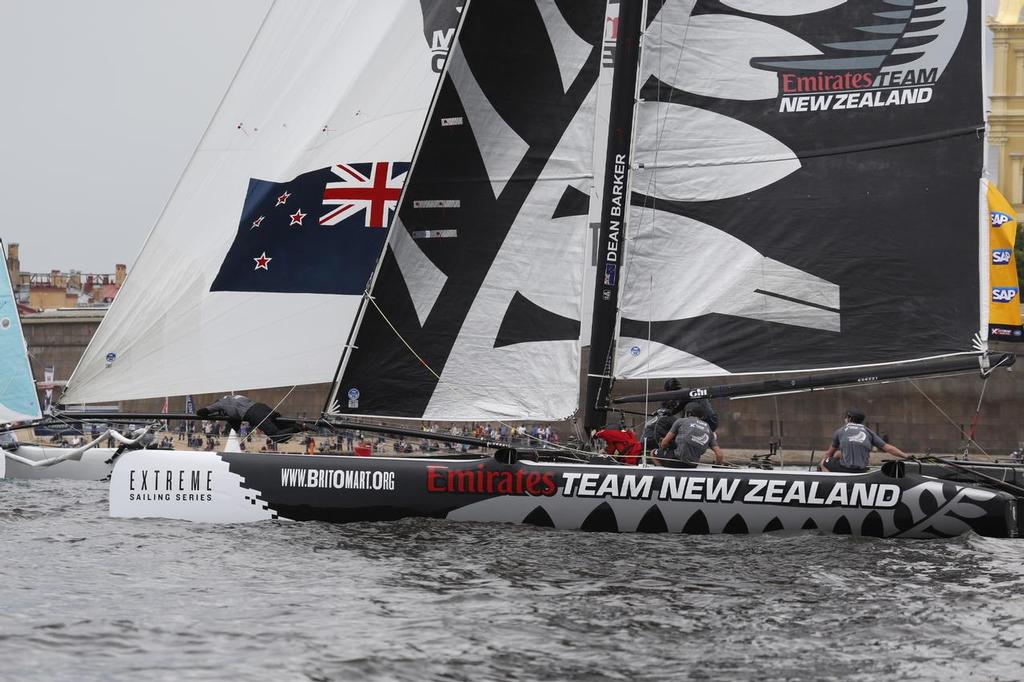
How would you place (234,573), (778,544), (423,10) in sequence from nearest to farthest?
(234,573) < (778,544) < (423,10)

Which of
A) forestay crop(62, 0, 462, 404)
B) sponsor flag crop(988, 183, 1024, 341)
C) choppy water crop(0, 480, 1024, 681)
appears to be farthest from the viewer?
sponsor flag crop(988, 183, 1024, 341)

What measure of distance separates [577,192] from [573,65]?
1425mm

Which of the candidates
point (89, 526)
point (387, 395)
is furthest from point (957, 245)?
point (89, 526)

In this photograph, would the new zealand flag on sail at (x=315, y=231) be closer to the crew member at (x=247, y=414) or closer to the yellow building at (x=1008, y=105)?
the crew member at (x=247, y=414)

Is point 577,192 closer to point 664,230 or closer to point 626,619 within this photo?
point 664,230

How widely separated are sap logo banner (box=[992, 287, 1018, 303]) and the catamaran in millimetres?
8945

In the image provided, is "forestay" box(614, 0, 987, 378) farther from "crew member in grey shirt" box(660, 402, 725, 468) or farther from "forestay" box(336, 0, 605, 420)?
"forestay" box(336, 0, 605, 420)

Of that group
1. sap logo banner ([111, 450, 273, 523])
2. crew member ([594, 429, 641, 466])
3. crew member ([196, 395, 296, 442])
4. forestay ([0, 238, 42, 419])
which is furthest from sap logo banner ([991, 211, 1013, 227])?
forestay ([0, 238, 42, 419])

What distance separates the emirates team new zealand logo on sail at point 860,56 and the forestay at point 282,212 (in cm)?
426

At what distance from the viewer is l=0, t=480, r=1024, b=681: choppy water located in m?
8.83

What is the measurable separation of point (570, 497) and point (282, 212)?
487cm

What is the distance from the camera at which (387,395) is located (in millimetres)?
14938

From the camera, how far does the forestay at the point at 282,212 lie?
15250mm

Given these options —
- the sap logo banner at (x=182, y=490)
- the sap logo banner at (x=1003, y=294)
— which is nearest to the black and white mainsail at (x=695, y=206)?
the sap logo banner at (x=182, y=490)
